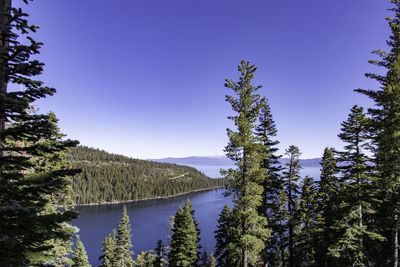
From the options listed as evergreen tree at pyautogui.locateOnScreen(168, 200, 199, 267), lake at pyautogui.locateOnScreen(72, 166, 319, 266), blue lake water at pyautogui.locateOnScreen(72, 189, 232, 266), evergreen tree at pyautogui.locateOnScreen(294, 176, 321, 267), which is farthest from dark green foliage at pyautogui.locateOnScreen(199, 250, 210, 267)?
evergreen tree at pyautogui.locateOnScreen(294, 176, 321, 267)

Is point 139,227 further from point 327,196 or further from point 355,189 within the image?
point 355,189

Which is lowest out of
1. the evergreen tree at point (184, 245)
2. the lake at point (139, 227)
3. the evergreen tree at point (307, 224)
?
the lake at point (139, 227)

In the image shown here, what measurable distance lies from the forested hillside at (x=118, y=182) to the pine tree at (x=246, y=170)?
13994 centimetres

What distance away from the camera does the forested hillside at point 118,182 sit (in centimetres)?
13338

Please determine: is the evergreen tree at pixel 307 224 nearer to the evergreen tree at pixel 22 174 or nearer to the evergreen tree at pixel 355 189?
the evergreen tree at pixel 355 189

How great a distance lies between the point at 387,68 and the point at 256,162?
25.4ft

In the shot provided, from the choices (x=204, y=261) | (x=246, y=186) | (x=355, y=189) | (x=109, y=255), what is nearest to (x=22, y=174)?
(x=246, y=186)

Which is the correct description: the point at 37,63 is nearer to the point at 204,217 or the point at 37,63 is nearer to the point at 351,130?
the point at 351,130

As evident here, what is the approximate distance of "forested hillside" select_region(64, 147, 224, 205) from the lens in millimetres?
133375

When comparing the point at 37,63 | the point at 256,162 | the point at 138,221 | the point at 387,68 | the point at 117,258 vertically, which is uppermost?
the point at 387,68

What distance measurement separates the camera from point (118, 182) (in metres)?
150

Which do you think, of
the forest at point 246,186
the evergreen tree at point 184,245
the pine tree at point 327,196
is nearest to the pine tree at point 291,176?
the forest at point 246,186

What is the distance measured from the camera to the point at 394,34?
9.39 m

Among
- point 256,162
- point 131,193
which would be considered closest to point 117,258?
→ point 256,162
